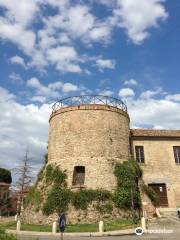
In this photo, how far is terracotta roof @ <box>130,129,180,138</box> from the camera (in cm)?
2523

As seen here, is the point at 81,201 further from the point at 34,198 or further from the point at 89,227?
the point at 34,198

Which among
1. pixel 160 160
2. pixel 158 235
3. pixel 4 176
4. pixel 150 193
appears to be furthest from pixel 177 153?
pixel 4 176

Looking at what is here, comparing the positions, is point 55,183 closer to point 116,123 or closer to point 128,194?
point 128,194

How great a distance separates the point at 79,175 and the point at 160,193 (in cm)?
775

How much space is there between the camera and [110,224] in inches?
695

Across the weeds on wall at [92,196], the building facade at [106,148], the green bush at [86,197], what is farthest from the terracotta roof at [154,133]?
the green bush at [86,197]

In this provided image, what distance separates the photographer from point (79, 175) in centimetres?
2094

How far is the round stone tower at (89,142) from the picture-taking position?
67.3ft

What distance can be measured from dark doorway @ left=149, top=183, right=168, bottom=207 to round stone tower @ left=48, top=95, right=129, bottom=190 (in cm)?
397

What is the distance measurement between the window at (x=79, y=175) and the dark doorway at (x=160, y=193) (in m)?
6.68

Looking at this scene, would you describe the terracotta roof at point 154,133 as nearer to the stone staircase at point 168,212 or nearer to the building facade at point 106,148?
the building facade at point 106,148

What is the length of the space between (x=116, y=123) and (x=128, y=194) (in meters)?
6.10

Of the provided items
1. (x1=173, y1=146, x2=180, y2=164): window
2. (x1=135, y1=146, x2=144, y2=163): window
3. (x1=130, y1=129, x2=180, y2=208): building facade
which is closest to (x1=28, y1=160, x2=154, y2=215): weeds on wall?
(x1=130, y1=129, x2=180, y2=208): building facade

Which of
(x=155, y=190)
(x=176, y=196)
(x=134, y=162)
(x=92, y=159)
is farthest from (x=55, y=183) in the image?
(x=176, y=196)
